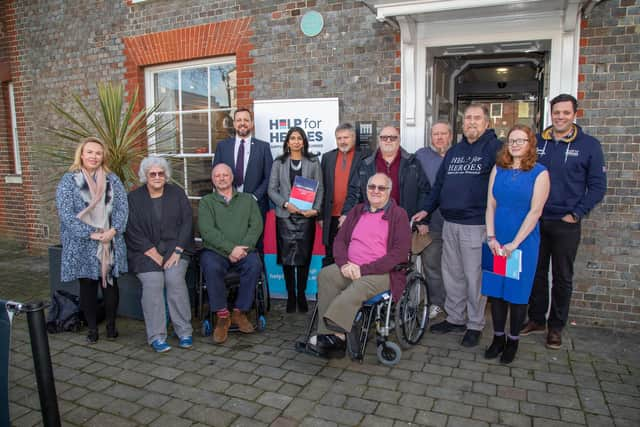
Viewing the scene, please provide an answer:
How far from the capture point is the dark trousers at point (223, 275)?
4051 millimetres

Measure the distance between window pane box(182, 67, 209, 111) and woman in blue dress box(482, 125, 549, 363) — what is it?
3887 millimetres

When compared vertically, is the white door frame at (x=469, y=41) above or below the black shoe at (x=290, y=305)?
above

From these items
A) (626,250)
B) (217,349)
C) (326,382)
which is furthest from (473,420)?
(626,250)

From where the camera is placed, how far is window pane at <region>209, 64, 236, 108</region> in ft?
19.2

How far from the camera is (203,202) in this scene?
431cm

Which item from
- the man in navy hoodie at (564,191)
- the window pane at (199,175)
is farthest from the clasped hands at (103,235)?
the man in navy hoodie at (564,191)

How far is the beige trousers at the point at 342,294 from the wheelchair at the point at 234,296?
2.56ft

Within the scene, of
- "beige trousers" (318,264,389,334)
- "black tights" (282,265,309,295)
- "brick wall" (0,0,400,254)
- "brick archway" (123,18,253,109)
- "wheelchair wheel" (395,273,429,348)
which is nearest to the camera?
"beige trousers" (318,264,389,334)

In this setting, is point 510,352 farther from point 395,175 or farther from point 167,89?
point 167,89

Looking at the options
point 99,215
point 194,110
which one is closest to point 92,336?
point 99,215

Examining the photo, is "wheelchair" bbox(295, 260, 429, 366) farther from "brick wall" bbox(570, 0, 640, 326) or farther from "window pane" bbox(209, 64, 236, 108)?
"window pane" bbox(209, 64, 236, 108)

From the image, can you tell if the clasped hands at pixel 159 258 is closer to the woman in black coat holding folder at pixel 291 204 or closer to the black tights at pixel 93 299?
the black tights at pixel 93 299

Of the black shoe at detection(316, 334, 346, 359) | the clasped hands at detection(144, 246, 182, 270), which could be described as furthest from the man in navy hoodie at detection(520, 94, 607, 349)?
the clasped hands at detection(144, 246, 182, 270)

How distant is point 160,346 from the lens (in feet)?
12.7
